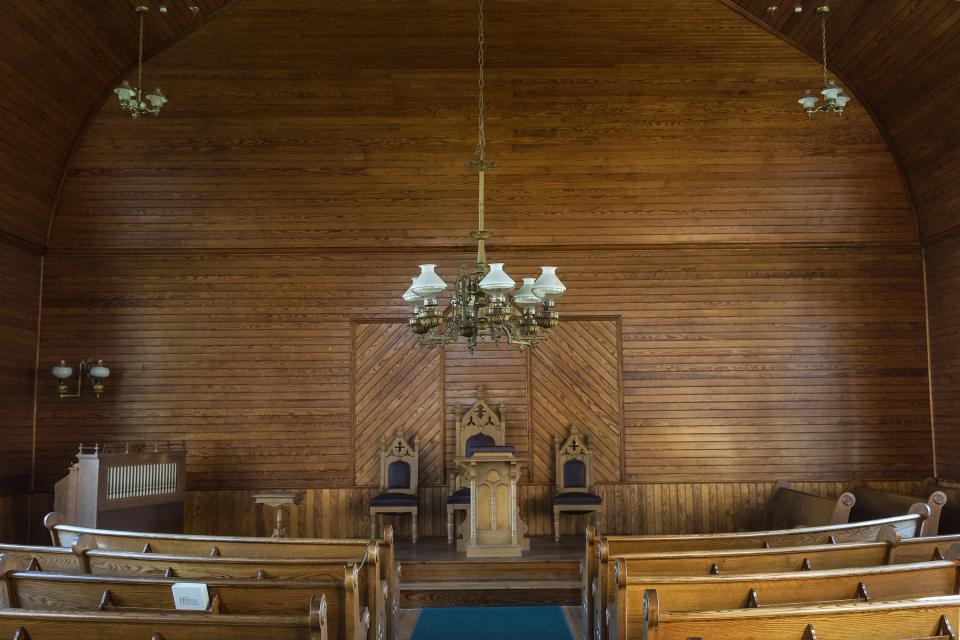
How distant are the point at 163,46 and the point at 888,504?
8.39 metres

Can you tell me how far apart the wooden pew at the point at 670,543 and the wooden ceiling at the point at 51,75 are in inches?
241

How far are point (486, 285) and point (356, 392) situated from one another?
13.7ft

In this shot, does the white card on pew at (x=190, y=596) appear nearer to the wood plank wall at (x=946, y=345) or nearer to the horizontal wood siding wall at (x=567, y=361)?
the horizontal wood siding wall at (x=567, y=361)

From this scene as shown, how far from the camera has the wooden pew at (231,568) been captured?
373cm

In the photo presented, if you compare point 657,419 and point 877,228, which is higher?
point 877,228

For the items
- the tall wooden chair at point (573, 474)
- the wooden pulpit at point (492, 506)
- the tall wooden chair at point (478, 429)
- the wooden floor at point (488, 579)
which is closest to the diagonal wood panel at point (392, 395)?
the tall wooden chair at point (478, 429)

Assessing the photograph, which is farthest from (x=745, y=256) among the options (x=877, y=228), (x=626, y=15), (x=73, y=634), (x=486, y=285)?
(x=73, y=634)

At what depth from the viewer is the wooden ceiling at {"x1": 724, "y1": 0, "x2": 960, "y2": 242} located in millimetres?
6695

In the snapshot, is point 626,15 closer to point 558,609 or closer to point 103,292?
point 558,609

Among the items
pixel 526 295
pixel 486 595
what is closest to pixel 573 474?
pixel 486 595

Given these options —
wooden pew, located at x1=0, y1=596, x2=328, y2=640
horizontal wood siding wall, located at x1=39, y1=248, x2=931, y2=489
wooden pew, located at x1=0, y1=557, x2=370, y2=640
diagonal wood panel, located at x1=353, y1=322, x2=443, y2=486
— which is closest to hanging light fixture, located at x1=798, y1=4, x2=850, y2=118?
horizontal wood siding wall, located at x1=39, y1=248, x2=931, y2=489

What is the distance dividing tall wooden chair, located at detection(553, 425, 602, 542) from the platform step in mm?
1311

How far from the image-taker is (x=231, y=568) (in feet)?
12.4

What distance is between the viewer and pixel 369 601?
13.0ft
